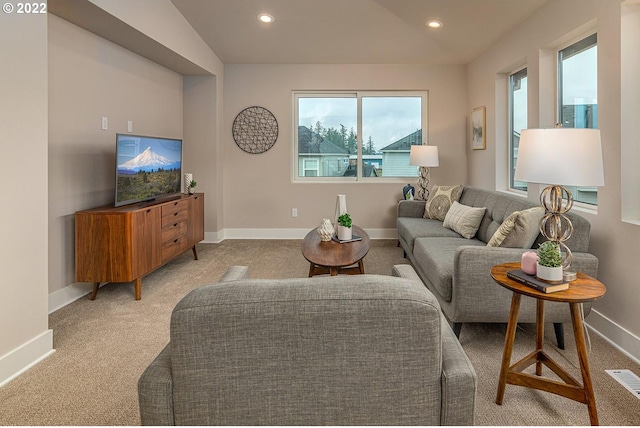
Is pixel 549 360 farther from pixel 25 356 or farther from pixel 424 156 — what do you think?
pixel 424 156

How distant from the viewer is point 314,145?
5930mm

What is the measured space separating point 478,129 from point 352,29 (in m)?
2.07

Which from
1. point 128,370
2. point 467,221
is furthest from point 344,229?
point 128,370

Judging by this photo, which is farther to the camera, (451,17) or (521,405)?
(451,17)

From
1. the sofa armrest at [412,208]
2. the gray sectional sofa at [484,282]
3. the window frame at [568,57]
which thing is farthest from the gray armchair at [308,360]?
the sofa armrest at [412,208]

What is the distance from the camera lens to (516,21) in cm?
393

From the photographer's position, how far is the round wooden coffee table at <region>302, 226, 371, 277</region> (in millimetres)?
2779

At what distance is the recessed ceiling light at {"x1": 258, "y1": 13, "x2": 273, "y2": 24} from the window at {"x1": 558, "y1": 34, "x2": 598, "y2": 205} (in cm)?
297

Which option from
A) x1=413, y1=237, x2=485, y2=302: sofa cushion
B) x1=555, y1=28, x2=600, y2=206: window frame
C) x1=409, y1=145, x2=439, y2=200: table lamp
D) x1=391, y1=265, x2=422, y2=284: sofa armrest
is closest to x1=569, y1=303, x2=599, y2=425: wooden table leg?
x1=391, y1=265, x2=422, y2=284: sofa armrest

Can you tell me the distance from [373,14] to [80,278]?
154 inches

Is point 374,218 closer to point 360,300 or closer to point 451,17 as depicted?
point 451,17

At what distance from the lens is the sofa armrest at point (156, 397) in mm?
922

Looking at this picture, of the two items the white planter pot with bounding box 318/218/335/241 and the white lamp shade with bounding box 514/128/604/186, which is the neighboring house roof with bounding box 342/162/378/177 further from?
the white lamp shade with bounding box 514/128/604/186

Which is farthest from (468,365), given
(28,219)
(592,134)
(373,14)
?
(373,14)
